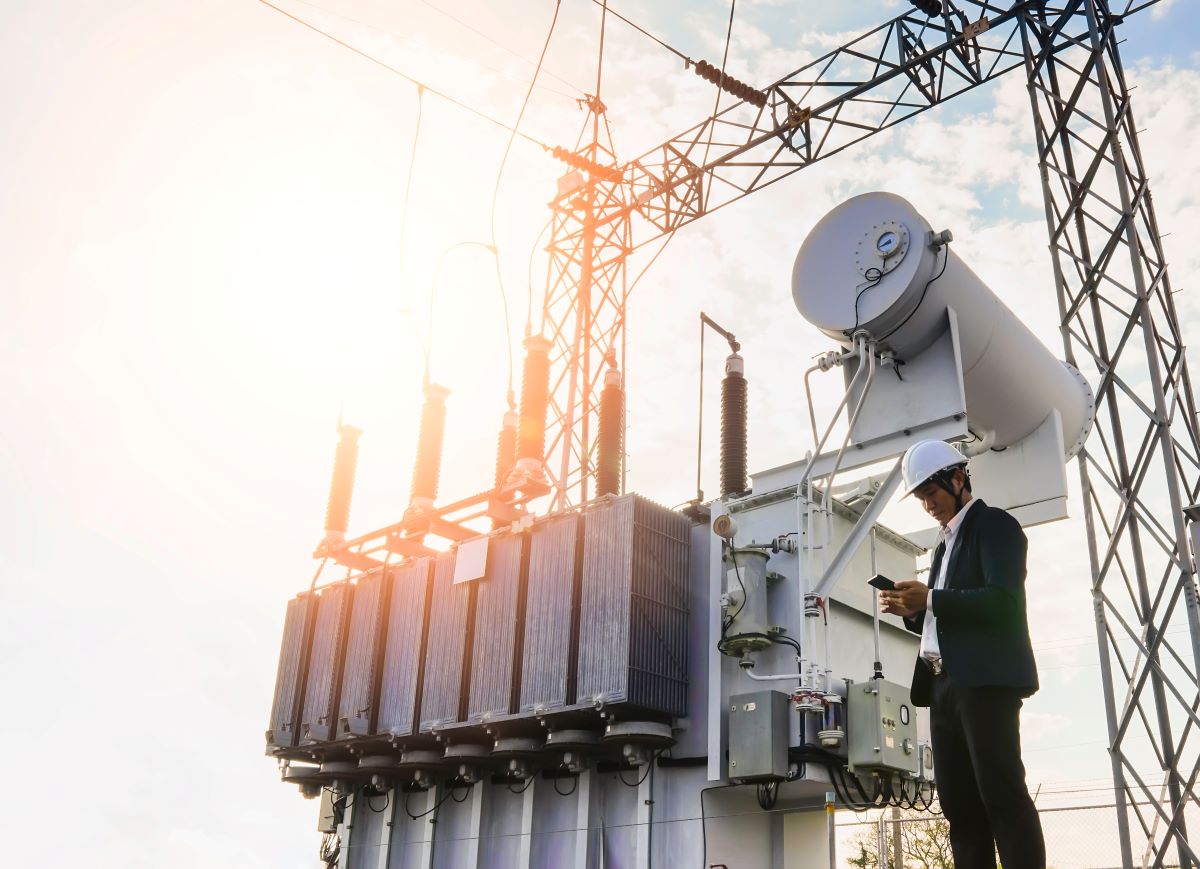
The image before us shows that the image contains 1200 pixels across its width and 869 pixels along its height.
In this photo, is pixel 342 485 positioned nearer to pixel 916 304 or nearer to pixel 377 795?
pixel 377 795

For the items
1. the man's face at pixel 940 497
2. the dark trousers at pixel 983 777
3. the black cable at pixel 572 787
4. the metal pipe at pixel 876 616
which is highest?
the metal pipe at pixel 876 616

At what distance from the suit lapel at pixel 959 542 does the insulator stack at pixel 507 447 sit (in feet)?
30.7

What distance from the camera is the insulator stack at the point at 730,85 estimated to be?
1474 cm

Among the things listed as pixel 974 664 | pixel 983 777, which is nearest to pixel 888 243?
pixel 974 664

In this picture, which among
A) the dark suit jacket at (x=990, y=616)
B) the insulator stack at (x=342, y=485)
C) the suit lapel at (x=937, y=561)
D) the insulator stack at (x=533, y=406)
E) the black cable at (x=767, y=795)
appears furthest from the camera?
the insulator stack at (x=342, y=485)

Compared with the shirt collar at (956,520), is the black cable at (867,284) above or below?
above

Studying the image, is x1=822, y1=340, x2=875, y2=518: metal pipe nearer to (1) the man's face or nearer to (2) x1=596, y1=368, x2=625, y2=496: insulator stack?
(2) x1=596, y1=368, x2=625, y2=496: insulator stack

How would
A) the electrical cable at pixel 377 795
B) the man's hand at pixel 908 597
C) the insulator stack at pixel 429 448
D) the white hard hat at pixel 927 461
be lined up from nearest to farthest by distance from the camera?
the man's hand at pixel 908 597, the white hard hat at pixel 927 461, the electrical cable at pixel 377 795, the insulator stack at pixel 429 448

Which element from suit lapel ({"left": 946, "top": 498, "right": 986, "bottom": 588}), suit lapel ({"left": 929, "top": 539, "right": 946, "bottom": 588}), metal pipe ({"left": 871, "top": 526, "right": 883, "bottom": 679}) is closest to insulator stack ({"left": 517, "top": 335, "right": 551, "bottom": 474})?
metal pipe ({"left": 871, "top": 526, "right": 883, "bottom": 679})

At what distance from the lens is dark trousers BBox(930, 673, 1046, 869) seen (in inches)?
159

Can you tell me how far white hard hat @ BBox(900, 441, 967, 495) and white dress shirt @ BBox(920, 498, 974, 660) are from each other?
0.20 metres

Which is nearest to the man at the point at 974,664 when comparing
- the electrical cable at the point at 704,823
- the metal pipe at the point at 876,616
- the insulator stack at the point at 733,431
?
the metal pipe at the point at 876,616

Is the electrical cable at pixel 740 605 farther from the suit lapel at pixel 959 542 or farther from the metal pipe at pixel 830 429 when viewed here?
the suit lapel at pixel 959 542

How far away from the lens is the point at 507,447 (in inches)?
555
